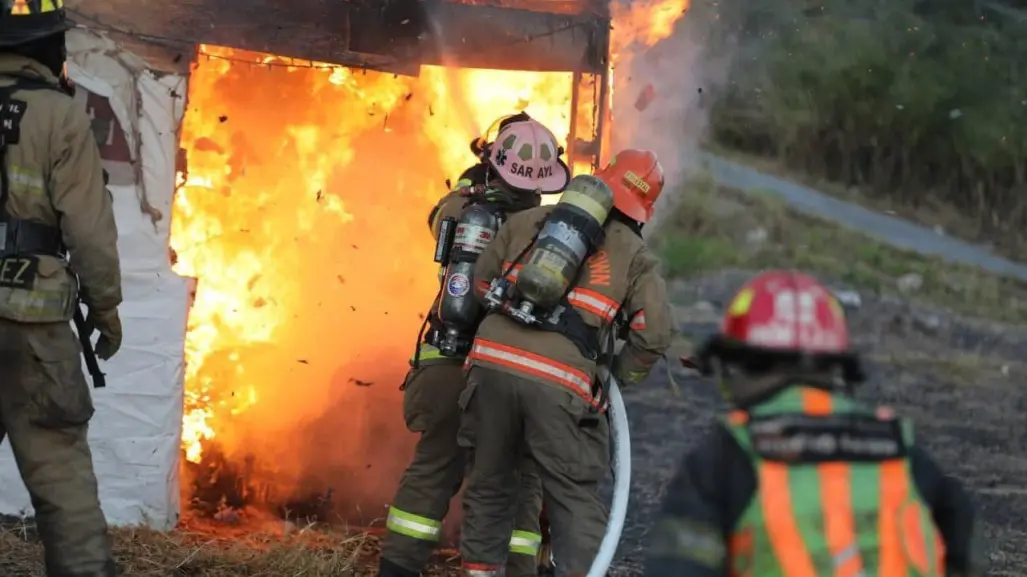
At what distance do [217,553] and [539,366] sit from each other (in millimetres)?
2112

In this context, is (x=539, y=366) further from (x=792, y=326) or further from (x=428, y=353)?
(x=792, y=326)

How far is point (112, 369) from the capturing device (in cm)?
593

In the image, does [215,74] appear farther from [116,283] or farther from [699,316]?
[699,316]

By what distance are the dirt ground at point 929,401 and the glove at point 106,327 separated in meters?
2.78

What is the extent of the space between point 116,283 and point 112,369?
1.88 meters

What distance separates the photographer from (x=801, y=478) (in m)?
2.46

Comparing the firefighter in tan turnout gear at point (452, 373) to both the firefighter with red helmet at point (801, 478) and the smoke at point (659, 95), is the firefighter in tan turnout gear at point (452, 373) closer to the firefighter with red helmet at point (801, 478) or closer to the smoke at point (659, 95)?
the smoke at point (659, 95)

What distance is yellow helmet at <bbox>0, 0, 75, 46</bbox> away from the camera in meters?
4.07

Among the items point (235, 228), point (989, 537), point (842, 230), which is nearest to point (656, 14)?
point (235, 228)

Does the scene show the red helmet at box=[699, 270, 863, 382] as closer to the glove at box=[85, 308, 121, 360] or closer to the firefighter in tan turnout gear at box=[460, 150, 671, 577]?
the firefighter in tan turnout gear at box=[460, 150, 671, 577]

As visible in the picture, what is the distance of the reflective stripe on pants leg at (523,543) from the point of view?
5.41 meters

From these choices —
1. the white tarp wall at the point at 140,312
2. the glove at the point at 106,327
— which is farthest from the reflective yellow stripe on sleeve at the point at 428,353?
the glove at the point at 106,327

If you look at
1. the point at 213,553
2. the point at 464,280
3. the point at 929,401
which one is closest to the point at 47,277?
the point at 464,280

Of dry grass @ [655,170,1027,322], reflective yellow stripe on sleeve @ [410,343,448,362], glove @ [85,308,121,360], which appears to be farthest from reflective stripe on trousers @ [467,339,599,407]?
dry grass @ [655,170,1027,322]
